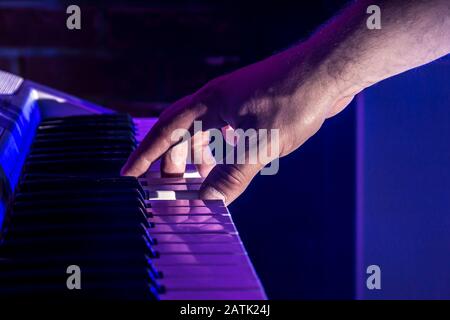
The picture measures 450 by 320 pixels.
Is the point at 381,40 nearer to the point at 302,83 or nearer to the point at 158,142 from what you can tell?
the point at 302,83

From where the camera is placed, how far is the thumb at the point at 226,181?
0.85 metres

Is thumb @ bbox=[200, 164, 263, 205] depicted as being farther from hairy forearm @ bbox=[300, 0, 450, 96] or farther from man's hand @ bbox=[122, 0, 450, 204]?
hairy forearm @ bbox=[300, 0, 450, 96]

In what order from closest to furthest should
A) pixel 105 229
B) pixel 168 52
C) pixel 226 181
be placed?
pixel 105 229 → pixel 226 181 → pixel 168 52

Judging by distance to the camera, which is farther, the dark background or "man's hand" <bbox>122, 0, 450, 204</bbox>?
the dark background

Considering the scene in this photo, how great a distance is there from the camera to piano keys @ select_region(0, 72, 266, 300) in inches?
24.4

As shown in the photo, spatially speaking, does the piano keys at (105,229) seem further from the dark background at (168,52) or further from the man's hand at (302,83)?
the dark background at (168,52)

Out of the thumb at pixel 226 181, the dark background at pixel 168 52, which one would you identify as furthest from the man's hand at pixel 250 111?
the dark background at pixel 168 52

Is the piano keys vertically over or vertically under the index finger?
under

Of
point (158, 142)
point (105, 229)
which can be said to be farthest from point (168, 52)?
point (105, 229)

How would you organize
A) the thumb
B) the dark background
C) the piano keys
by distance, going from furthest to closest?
the dark background < the thumb < the piano keys

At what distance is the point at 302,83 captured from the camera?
901mm

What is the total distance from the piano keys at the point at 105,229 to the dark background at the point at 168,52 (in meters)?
0.90

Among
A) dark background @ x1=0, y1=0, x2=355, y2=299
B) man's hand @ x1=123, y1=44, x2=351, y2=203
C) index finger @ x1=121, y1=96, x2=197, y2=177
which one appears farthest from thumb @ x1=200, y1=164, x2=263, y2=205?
dark background @ x1=0, y1=0, x2=355, y2=299

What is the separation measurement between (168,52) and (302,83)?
1111 mm
